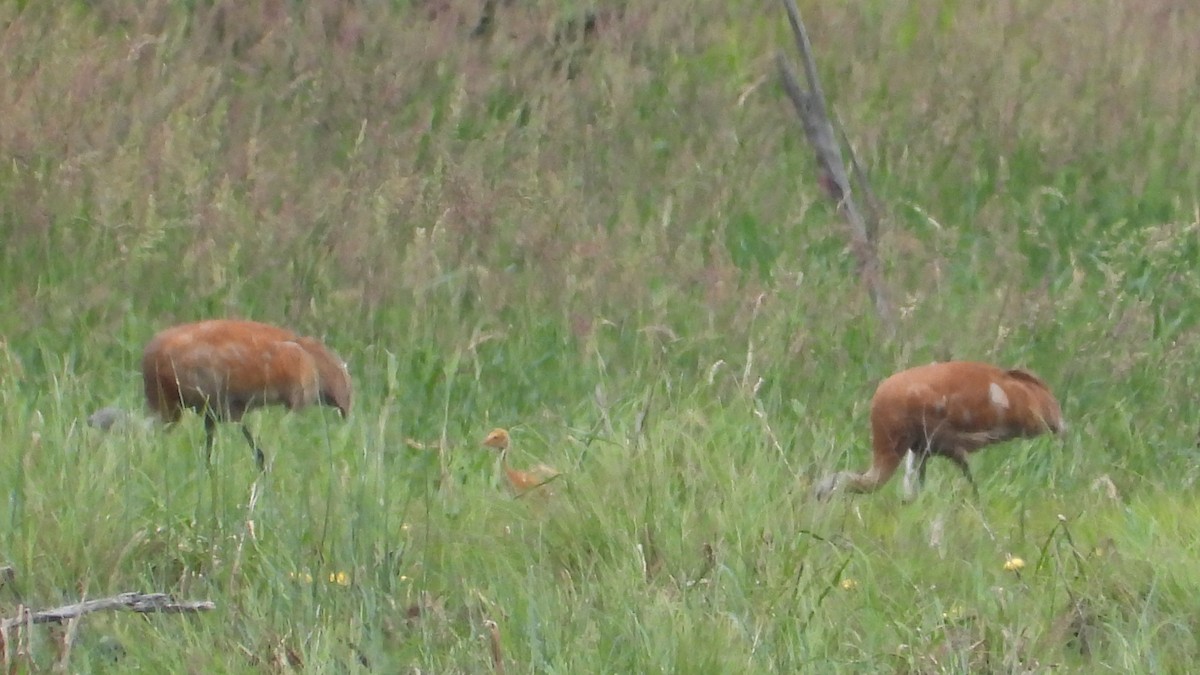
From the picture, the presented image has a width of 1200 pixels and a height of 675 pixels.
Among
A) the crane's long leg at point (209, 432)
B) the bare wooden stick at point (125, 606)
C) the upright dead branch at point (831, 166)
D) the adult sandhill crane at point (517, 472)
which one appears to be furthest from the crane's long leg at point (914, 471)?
the bare wooden stick at point (125, 606)

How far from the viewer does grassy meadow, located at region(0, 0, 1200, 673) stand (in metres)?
4.14

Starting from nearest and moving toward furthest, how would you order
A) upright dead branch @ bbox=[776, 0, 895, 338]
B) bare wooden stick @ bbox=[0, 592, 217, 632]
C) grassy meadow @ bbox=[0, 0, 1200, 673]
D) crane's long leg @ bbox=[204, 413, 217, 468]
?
bare wooden stick @ bbox=[0, 592, 217, 632] → grassy meadow @ bbox=[0, 0, 1200, 673] → crane's long leg @ bbox=[204, 413, 217, 468] → upright dead branch @ bbox=[776, 0, 895, 338]

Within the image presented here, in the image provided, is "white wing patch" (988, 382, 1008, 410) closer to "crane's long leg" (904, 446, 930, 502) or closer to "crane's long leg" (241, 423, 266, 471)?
"crane's long leg" (904, 446, 930, 502)

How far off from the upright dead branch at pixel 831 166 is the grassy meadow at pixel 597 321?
0.32 feet

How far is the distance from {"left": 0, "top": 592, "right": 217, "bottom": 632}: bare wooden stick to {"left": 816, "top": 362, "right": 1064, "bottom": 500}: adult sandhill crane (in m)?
2.39

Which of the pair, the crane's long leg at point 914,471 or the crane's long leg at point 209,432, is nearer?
the crane's long leg at point 209,432

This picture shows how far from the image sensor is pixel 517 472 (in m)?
5.43

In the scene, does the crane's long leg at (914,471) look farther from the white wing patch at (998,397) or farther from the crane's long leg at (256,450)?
the crane's long leg at (256,450)

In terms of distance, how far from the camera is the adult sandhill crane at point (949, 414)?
5812mm

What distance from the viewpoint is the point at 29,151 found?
7.56 metres

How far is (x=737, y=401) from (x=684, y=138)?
400cm

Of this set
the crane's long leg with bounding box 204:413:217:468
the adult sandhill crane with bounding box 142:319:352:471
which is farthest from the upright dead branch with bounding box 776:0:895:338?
the crane's long leg with bounding box 204:413:217:468

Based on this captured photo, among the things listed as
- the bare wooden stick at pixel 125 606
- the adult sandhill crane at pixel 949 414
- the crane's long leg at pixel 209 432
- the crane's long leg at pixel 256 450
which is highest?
the bare wooden stick at pixel 125 606

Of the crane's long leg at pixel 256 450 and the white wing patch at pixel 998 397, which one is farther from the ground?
Answer: the crane's long leg at pixel 256 450
